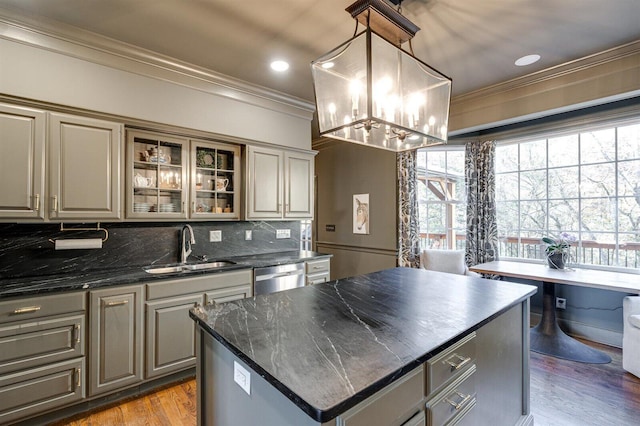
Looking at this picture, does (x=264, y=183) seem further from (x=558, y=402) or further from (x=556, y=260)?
(x=556, y=260)

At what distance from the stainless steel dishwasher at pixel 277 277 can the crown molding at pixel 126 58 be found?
1.89 metres

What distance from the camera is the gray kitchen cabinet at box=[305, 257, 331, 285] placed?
3.54 m

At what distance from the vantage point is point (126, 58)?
2.65 m

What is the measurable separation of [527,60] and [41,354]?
4617 mm

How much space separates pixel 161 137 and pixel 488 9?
2.89 metres

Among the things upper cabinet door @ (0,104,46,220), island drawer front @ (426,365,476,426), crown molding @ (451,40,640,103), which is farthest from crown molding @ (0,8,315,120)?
island drawer front @ (426,365,476,426)

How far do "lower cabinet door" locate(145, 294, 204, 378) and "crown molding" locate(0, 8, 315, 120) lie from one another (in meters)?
2.06

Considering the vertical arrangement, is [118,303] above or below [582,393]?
above

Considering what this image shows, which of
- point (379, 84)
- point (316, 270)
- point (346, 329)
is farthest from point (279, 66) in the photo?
point (346, 329)

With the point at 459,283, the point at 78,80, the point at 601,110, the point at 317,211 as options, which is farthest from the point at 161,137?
the point at 601,110

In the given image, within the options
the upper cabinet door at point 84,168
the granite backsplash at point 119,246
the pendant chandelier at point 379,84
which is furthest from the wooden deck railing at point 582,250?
the upper cabinet door at point 84,168

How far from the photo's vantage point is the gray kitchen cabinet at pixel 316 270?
11.6 ft

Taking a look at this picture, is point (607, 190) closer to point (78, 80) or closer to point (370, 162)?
point (370, 162)

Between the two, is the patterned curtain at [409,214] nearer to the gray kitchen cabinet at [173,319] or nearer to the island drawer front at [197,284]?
the island drawer front at [197,284]
